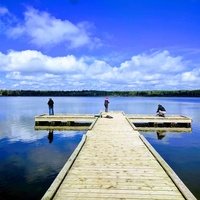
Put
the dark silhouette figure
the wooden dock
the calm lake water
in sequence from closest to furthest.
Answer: the wooden dock < the calm lake water < the dark silhouette figure

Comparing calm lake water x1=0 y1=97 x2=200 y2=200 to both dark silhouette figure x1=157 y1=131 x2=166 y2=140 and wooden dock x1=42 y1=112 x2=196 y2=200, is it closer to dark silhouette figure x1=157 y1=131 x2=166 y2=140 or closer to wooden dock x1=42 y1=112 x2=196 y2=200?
dark silhouette figure x1=157 y1=131 x2=166 y2=140

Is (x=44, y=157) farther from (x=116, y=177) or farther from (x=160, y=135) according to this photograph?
(x=160, y=135)

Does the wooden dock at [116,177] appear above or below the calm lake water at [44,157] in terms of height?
above

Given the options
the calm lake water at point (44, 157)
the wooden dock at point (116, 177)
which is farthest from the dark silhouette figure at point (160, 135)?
the wooden dock at point (116, 177)

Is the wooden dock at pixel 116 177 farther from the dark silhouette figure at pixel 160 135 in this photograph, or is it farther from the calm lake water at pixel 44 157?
the dark silhouette figure at pixel 160 135

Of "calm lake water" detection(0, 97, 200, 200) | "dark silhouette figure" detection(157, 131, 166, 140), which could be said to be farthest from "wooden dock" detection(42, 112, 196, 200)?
"dark silhouette figure" detection(157, 131, 166, 140)

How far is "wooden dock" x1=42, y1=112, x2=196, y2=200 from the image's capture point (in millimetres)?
7393

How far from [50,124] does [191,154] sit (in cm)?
1634

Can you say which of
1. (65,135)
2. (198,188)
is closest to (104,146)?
(198,188)

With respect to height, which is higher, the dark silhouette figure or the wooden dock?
the wooden dock

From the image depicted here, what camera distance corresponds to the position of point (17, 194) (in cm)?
1085

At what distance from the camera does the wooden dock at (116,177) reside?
7.39 metres

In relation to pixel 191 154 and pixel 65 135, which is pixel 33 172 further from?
pixel 65 135

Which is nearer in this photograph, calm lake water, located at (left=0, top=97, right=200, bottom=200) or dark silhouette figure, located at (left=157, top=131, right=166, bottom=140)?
calm lake water, located at (left=0, top=97, right=200, bottom=200)
